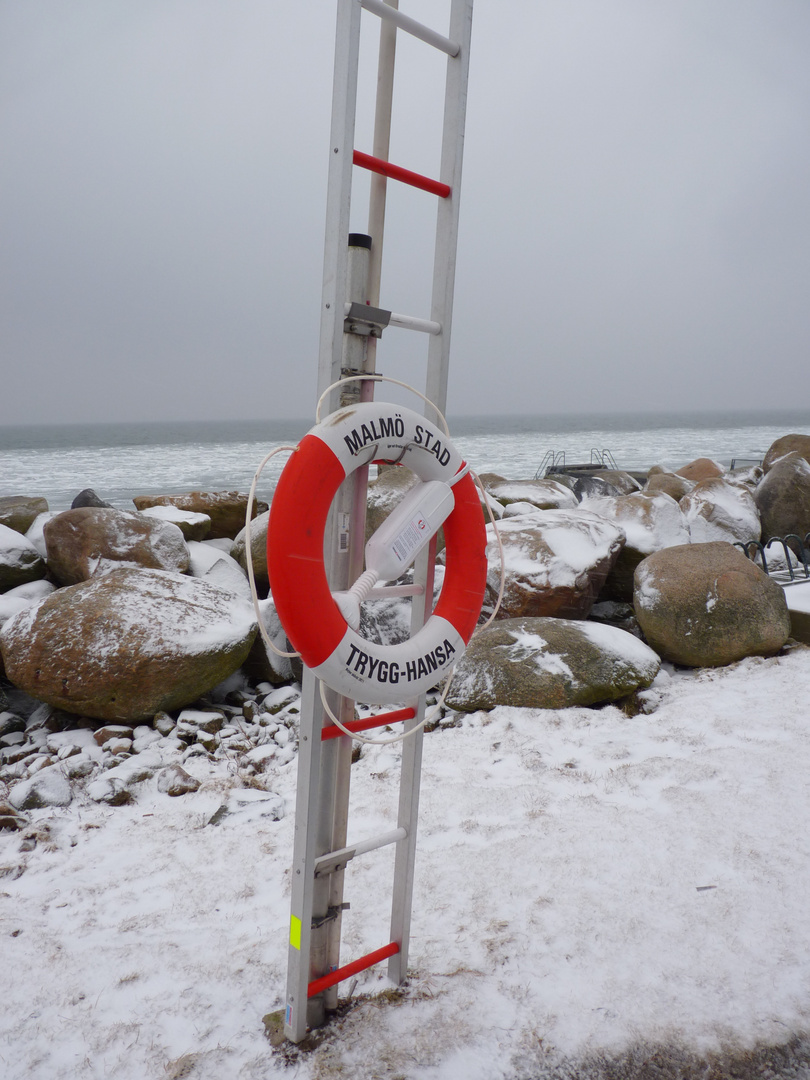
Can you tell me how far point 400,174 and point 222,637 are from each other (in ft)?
8.45

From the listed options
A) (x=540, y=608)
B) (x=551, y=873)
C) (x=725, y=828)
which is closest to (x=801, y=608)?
(x=540, y=608)

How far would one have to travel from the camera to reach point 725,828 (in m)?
2.52

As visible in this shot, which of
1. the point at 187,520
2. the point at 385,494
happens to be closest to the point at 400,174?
the point at 385,494

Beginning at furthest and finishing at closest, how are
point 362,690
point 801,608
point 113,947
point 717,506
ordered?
point 717,506, point 801,608, point 113,947, point 362,690

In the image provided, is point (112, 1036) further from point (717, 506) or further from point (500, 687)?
point (717, 506)

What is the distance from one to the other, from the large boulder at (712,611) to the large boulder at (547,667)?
380mm

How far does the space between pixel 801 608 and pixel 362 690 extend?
4.03m

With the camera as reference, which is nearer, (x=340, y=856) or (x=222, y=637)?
(x=340, y=856)

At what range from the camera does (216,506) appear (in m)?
6.66

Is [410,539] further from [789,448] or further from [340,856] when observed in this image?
[789,448]

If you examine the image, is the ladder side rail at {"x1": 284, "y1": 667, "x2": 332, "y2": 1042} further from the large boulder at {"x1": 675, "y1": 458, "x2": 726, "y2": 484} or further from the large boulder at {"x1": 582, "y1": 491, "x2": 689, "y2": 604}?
the large boulder at {"x1": 675, "y1": 458, "x2": 726, "y2": 484}

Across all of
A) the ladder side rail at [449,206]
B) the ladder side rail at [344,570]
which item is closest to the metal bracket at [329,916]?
the ladder side rail at [344,570]

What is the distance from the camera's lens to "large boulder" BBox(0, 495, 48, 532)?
579 centimetres

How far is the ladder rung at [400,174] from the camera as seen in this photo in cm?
155
